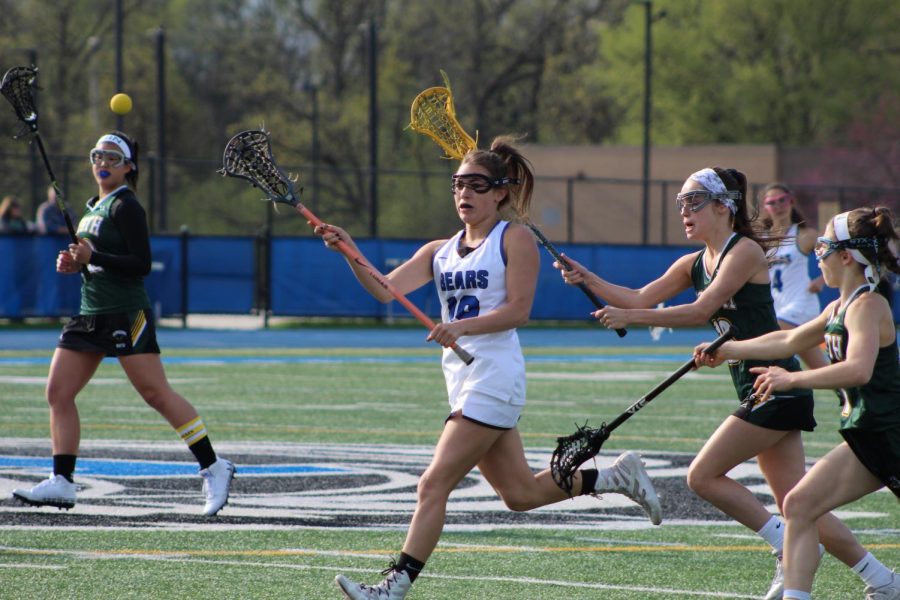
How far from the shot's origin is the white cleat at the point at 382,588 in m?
6.17

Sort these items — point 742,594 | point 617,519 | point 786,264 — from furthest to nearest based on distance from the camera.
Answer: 1. point 786,264
2. point 617,519
3. point 742,594

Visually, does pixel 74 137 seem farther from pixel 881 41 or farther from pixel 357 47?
pixel 881 41

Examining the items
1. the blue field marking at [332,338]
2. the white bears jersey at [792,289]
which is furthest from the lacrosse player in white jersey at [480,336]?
the blue field marking at [332,338]

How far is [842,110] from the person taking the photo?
5631 centimetres

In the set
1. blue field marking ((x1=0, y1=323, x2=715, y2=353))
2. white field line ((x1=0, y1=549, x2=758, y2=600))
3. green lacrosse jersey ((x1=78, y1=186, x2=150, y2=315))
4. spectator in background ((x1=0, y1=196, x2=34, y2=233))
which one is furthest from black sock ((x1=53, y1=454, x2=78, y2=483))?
spectator in background ((x1=0, y1=196, x2=34, y2=233))

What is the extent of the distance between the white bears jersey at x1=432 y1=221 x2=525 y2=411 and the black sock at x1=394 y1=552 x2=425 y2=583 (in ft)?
2.15

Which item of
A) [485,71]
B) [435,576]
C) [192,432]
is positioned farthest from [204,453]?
[485,71]

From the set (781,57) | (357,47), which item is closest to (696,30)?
(781,57)

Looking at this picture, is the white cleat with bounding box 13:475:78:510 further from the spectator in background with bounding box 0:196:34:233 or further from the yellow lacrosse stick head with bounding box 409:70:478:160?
the spectator in background with bounding box 0:196:34:233

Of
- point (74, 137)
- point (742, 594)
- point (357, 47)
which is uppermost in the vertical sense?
point (357, 47)

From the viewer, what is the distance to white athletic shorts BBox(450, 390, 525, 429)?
6.45 m

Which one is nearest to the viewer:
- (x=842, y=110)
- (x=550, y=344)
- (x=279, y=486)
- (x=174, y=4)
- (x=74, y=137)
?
(x=279, y=486)

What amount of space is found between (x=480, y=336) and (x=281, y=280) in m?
23.2

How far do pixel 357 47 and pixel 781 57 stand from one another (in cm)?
1578
